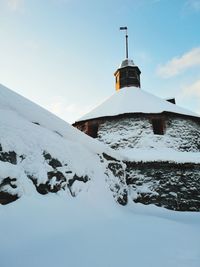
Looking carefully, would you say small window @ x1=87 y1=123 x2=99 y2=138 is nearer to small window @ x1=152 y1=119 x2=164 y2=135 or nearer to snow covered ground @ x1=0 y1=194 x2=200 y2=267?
small window @ x1=152 y1=119 x2=164 y2=135

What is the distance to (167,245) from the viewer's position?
3637 mm

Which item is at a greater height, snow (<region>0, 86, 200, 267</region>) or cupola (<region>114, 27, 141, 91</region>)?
cupola (<region>114, 27, 141, 91</region>)

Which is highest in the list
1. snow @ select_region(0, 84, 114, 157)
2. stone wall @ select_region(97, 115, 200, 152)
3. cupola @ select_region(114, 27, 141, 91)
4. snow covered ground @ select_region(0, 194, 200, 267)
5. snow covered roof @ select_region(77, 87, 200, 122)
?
cupola @ select_region(114, 27, 141, 91)

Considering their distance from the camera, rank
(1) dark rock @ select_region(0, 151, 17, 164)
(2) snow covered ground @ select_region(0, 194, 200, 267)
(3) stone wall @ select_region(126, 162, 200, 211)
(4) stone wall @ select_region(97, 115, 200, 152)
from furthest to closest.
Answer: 1. (4) stone wall @ select_region(97, 115, 200, 152)
2. (3) stone wall @ select_region(126, 162, 200, 211)
3. (1) dark rock @ select_region(0, 151, 17, 164)
4. (2) snow covered ground @ select_region(0, 194, 200, 267)

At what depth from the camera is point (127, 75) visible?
655 inches

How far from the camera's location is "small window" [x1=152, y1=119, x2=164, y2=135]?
37.1 ft

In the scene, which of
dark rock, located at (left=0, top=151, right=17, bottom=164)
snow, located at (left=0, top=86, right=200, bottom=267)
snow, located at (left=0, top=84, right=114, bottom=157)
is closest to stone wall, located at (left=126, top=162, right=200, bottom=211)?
snow, located at (left=0, top=86, right=200, bottom=267)

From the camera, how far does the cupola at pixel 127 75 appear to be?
16.5m

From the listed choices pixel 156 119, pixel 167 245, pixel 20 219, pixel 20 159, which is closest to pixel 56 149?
pixel 20 159

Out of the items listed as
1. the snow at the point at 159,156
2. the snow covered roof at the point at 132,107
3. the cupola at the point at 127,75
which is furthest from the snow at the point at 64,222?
the cupola at the point at 127,75

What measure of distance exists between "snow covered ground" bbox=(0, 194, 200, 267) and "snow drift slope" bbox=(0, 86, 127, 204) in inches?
12.4

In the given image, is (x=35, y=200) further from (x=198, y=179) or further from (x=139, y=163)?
(x=198, y=179)

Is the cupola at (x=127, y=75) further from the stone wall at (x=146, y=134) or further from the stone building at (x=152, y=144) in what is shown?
the stone wall at (x=146, y=134)

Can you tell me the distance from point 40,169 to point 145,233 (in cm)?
232
